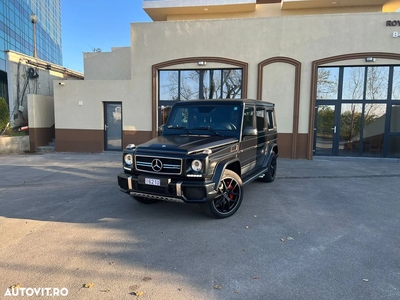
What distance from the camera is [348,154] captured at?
11.4 m

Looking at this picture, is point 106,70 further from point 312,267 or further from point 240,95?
point 312,267

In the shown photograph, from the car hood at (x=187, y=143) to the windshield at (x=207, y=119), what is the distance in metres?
0.31

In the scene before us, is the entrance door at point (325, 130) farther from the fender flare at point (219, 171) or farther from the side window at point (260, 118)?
the fender flare at point (219, 171)

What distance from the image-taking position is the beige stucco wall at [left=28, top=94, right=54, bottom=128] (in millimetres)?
12965

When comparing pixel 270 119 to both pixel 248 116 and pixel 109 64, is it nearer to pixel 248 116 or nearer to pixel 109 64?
pixel 248 116

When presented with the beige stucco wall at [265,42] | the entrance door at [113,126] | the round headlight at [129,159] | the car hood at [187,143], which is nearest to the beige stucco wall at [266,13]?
the beige stucco wall at [265,42]

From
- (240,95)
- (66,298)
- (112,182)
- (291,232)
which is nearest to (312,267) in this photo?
(291,232)

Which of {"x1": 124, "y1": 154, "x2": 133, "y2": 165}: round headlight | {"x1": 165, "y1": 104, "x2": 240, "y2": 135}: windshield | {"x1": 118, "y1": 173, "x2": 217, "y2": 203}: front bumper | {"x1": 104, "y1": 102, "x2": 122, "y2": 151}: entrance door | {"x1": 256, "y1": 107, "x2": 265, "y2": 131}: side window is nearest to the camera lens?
{"x1": 118, "y1": 173, "x2": 217, "y2": 203}: front bumper

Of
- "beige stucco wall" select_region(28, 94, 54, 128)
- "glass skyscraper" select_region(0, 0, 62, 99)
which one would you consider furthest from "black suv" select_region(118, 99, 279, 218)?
"glass skyscraper" select_region(0, 0, 62, 99)

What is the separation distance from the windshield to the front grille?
1214 mm

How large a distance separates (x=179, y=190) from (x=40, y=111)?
39.1 ft

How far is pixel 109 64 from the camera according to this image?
1438 centimetres

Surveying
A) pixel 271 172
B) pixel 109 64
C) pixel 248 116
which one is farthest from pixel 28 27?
pixel 248 116

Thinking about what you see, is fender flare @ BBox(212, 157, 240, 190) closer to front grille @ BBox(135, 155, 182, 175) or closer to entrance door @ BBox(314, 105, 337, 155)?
front grille @ BBox(135, 155, 182, 175)
